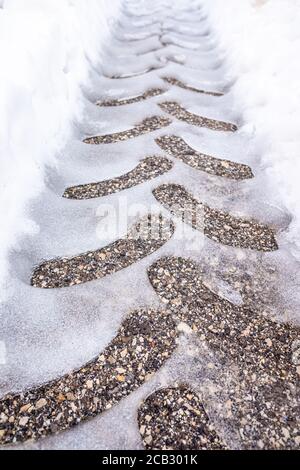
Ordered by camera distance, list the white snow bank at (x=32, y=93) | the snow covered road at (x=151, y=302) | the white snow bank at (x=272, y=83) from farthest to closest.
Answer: the white snow bank at (x=272, y=83)
the white snow bank at (x=32, y=93)
the snow covered road at (x=151, y=302)

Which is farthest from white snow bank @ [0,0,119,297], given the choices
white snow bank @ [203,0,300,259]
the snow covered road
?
white snow bank @ [203,0,300,259]

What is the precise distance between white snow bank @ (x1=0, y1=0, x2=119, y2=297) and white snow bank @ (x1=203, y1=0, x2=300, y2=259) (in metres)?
1.25

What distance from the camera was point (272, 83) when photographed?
2471mm

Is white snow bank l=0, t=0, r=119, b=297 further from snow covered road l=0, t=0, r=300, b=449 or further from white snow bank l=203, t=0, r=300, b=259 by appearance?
white snow bank l=203, t=0, r=300, b=259

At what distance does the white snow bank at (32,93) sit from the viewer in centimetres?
167

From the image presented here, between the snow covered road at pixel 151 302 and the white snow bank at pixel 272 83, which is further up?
the white snow bank at pixel 272 83

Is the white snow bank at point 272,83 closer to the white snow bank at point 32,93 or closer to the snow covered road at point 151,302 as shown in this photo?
the snow covered road at point 151,302

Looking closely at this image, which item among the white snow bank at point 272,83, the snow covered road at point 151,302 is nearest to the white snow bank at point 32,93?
the snow covered road at point 151,302

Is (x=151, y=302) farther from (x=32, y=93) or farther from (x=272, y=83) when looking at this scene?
(x=272, y=83)

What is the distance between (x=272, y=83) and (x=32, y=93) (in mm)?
1593

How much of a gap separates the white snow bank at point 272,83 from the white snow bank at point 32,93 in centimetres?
125

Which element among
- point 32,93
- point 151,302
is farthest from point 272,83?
point 151,302

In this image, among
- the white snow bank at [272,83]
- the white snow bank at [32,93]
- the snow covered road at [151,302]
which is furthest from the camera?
the white snow bank at [272,83]

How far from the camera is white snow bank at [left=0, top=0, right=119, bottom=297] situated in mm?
1671
